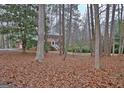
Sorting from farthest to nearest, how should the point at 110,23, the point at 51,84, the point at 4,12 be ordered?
1. the point at 110,23
2. the point at 4,12
3. the point at 51,84

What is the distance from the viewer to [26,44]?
37.3ft

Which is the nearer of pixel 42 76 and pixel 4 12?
pixel 42 76

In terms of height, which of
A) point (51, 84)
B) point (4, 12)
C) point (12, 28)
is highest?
point (4, 12)

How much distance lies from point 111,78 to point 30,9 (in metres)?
7.48
